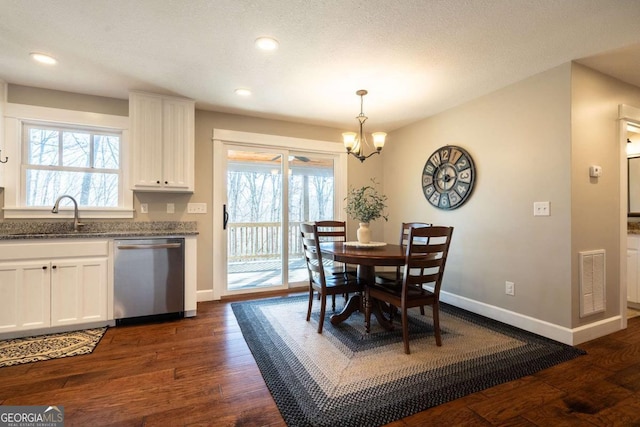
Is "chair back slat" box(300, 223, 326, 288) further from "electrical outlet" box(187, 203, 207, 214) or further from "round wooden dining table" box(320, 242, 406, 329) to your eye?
"electrical outlet" box(187, 203, 207, 214)

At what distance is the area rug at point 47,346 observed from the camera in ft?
7.02

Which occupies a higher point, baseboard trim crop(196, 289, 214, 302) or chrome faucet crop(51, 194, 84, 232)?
chrome faucet crop(51, 194, 84, 232)

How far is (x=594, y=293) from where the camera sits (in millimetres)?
2500

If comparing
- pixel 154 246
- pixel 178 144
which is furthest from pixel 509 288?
pixel 178 144

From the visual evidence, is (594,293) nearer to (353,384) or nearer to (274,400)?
(353,384)

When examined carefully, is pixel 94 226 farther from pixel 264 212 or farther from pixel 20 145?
pixel 264 212

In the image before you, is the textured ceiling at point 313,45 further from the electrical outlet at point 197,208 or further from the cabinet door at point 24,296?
the cabinet door at point 24,296

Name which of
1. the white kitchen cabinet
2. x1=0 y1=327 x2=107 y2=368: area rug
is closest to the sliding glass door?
x1=0 y1=327 x2=107 y2=368: area rug

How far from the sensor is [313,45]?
2.20 metres

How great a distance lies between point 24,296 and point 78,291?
14.1 inches

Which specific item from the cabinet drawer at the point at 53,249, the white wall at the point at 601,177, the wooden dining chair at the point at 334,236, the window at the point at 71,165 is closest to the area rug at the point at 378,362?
the wooden dining chair at the point at 334,236

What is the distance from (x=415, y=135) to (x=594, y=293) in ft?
8.41

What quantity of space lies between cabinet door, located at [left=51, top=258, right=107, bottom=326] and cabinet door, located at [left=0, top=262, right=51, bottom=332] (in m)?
0.05

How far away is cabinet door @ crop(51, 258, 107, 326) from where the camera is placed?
254 centimetres
